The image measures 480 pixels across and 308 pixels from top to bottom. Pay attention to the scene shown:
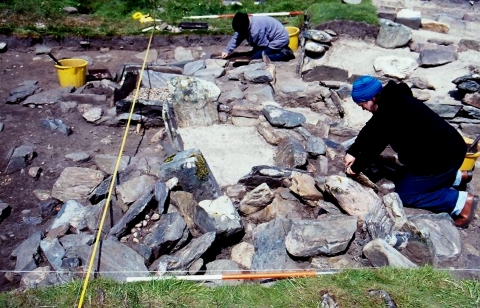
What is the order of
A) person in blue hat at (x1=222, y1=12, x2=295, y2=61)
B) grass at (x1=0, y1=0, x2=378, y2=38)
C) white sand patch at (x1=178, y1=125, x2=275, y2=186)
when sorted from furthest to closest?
1. grass at (x1=0, y1=0, x2=378, y2=38)
2. person in blue hat at (x1=222, y1=12, x2=295, y2=61)
3. white sand patch at (x1=178, y1=125, x2=275, y2=186)

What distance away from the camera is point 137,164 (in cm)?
586

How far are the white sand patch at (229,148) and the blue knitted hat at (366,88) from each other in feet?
5.43

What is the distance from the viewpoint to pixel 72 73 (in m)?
8.23

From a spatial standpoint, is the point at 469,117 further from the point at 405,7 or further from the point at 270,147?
the point at 405,7

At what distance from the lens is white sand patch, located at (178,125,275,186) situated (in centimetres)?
585

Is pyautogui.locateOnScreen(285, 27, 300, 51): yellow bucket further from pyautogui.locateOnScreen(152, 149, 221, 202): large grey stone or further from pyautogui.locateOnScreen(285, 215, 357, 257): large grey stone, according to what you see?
pyautogui.locateOnScreen(285, 215, 357, 257): large grey stone

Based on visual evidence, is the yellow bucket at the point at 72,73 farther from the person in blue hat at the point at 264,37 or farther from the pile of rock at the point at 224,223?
the person in blue hat at the point at 264,37

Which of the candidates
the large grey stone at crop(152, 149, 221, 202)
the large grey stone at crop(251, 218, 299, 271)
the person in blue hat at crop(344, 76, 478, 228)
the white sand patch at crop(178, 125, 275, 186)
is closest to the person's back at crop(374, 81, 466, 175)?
the person in blue hat at crop(344, 76, 478, 228)

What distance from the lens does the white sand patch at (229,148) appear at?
585 centimetres

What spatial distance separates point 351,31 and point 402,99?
18.7ft

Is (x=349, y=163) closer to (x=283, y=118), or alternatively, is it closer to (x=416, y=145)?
(x=416, y=145)

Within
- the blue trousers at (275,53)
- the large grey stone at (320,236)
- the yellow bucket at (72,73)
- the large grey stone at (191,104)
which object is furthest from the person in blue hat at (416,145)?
the yellow bucket at (72,73)

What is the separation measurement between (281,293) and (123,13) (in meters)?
10.0

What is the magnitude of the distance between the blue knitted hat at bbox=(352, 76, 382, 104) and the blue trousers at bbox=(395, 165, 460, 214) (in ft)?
3.52
